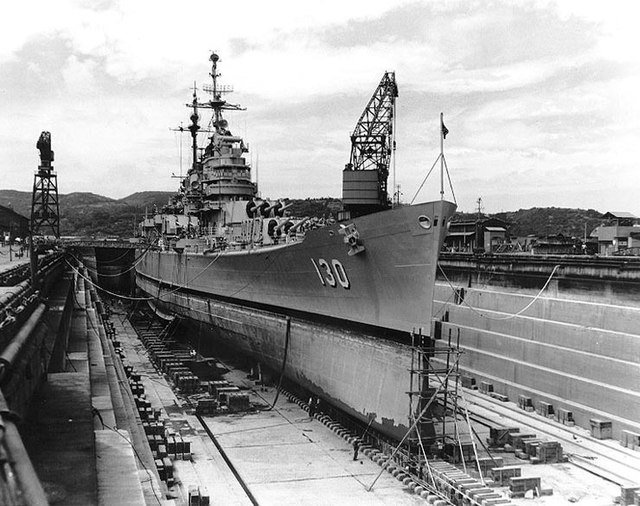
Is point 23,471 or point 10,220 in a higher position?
point 10,220

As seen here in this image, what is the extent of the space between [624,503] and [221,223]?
16410 mm

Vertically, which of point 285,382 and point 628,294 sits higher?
point 628,294

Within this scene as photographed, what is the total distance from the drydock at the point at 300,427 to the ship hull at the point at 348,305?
189 millimetres

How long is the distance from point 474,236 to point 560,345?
2203cm

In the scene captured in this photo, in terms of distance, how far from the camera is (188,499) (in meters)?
8.22

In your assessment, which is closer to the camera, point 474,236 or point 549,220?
point 474,236

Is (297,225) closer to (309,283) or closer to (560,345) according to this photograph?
(309,283)

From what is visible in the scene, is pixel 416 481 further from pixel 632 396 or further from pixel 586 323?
pixel 586 323

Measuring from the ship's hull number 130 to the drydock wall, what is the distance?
258 cm

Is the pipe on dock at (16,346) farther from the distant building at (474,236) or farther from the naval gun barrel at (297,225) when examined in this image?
the distant building at (474,236)

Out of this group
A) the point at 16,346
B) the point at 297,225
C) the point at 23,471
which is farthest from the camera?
the point at 297,225

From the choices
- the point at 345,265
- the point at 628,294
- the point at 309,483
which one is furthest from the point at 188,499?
the point at 628,294

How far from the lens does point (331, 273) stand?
12625 millimetres

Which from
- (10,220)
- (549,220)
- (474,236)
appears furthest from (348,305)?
(549,220)
